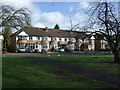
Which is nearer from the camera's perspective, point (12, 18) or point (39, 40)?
point (12, 18)

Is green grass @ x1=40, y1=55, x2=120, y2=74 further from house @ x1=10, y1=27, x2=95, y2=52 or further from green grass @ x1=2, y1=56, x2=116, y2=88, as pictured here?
house @ x1=10, y1=27, x2=95, y2=52

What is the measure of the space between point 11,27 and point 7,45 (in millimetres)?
24242

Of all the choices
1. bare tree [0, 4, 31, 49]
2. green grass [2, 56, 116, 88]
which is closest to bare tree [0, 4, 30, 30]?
bare tree [0, 4, 31, 49]

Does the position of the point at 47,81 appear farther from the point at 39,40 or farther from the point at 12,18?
the point at 39,40

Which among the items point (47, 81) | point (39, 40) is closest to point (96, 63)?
point (47, 81)

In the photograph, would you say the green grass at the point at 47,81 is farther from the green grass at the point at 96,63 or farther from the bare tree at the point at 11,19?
the bare tree at the point at 11,19

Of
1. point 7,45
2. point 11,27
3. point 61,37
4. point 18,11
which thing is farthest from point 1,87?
point 61,37

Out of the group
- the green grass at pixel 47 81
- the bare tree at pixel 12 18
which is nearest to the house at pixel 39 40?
the bare tree at pixel 12 18

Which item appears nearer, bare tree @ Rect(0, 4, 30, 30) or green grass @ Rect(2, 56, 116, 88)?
green grass @ Rect(2, 56, 116, 88)

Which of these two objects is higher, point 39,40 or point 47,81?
point 39,40

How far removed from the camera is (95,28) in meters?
21.0

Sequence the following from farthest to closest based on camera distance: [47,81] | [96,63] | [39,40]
Answer: [39,40] → [96,63] → [47,81]

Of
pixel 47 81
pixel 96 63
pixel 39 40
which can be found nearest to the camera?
pixel 47 81

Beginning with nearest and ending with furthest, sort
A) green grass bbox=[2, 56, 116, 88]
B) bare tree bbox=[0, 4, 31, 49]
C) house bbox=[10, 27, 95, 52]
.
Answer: green grass bbox=[2, 56, 116, 88], bare tree bbox=[0, 4, 31, 49], house bbox=[10, 27, 95, 52]
